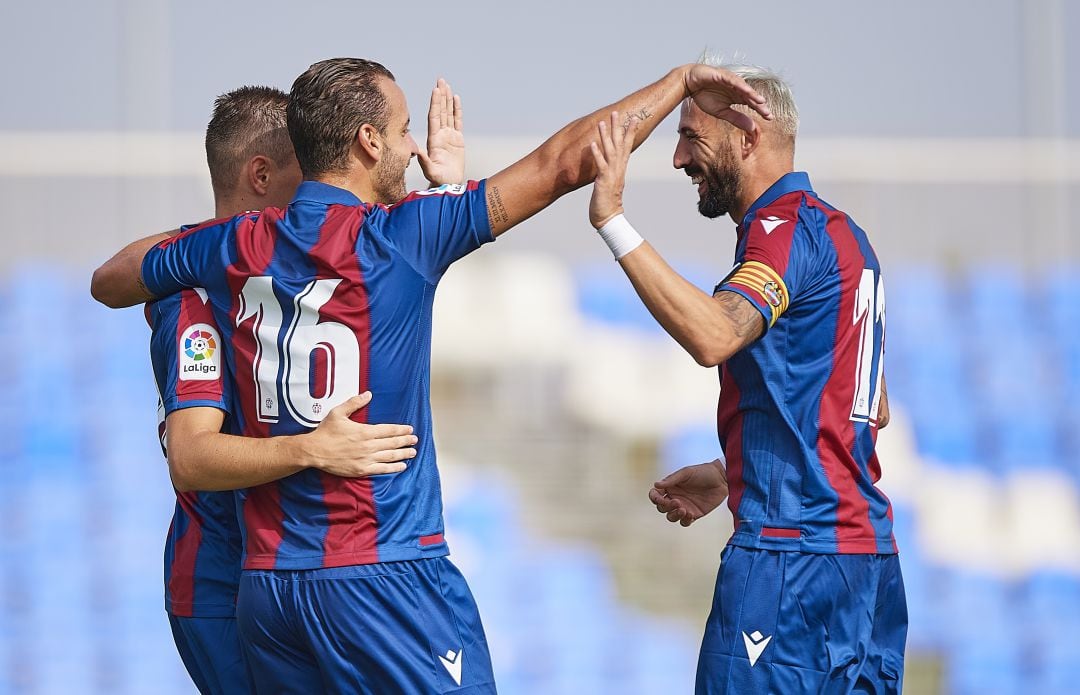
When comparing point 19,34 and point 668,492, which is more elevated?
point 19,34

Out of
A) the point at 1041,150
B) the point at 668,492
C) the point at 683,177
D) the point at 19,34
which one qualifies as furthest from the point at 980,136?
the point at 19,34

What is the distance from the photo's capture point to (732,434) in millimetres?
3072

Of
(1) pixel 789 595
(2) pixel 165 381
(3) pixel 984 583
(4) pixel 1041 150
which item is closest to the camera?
(1) pixel 789 595

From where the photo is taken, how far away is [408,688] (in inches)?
104

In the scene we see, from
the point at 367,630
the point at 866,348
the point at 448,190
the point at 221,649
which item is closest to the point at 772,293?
the point at 866,348

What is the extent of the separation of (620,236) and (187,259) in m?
0.99

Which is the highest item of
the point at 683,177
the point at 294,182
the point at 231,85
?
the point at 231,85

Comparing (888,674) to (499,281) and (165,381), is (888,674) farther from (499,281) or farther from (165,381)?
(499,281)

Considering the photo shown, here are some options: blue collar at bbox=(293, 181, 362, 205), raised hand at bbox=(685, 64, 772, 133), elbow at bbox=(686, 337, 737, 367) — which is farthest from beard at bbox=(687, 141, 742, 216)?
blue collar at bbox=(293, 181, 362, 205)

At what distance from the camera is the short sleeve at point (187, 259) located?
9.30 feet

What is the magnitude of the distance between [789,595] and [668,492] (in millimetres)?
622

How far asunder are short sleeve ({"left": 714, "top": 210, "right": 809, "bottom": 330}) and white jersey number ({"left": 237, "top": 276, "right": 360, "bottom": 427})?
0.87 metres

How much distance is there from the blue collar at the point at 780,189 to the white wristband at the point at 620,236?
0.50 meters

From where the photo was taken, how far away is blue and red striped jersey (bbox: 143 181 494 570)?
2.69 metres
